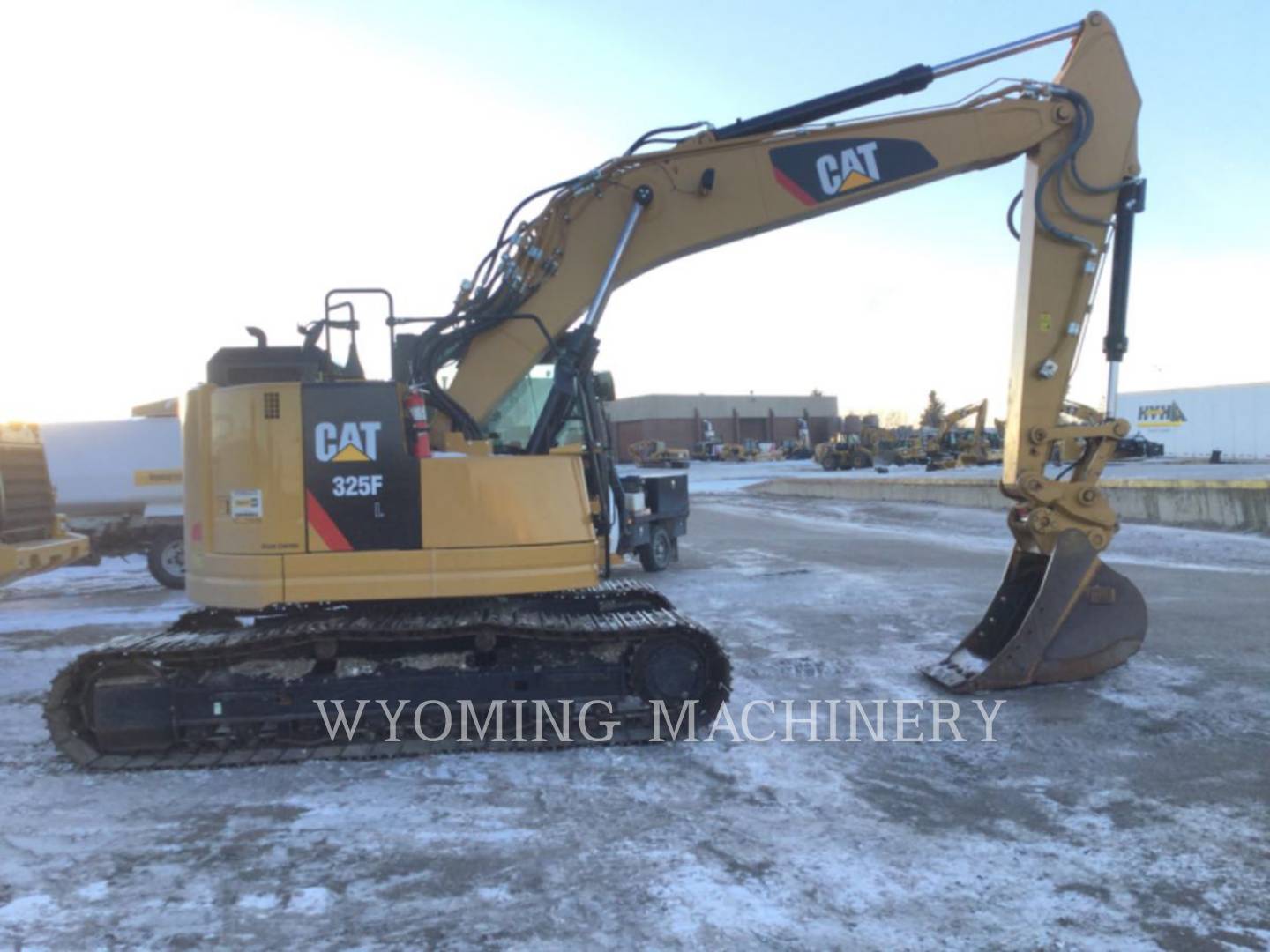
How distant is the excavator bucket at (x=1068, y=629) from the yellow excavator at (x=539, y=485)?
20mm

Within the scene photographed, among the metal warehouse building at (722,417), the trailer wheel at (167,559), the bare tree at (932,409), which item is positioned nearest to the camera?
the trailer wheel at (167,559)

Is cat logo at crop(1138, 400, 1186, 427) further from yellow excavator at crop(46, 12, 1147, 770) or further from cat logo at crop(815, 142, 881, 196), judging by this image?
cat logo at crop(815, 142, 881, 196)

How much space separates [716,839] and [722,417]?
3457 inches

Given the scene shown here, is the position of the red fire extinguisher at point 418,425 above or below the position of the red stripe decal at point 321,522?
above

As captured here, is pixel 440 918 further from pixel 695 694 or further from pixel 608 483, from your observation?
pixel 608 483

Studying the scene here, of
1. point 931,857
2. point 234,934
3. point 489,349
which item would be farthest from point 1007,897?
point 489,349

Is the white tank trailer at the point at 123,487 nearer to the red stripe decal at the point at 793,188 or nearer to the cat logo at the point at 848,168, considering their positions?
the red stripe decal at the point at 793,188

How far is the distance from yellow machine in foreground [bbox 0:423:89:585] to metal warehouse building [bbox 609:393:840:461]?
2829 inches

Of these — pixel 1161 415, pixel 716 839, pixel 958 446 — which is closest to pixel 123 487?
pixel 716 839

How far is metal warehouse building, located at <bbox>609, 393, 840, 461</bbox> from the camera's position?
284ft

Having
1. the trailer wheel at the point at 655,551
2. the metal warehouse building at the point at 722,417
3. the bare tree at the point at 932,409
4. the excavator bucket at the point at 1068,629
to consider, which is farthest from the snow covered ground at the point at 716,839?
the bare tree at the point at 932,409

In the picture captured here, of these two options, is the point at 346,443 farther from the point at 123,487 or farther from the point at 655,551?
the point at 123,487

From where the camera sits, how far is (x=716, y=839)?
4.05 metres

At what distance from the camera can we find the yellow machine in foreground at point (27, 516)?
28.6 feet
